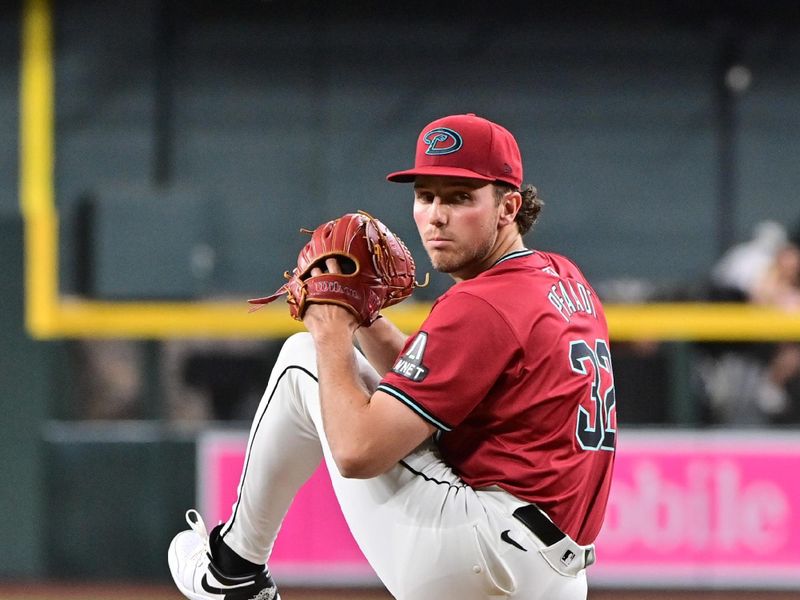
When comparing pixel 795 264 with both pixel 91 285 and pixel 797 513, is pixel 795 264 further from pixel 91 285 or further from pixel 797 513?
pixel 91 285

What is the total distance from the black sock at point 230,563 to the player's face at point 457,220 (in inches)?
32.5

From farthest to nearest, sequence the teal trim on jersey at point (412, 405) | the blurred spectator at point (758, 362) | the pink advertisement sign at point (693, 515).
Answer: the blurred spectator at point (758, 362) → the pink advertisement sign at point (693, 515) → the teal trim on jersey at point (412, 405)

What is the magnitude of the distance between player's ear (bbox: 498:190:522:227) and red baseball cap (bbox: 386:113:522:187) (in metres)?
0.04

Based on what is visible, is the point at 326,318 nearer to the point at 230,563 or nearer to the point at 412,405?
the point at 412,405

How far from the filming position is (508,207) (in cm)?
290

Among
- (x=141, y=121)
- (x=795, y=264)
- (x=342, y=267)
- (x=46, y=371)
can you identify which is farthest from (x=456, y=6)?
(x=342, y=267)

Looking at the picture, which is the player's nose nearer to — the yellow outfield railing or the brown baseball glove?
the brown baseball glove

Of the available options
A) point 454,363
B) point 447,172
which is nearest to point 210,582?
point 454,363

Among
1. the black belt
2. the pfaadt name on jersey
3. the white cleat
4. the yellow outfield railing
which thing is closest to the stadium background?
the yellow outfield railing

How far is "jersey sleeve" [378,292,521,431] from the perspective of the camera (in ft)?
8.62

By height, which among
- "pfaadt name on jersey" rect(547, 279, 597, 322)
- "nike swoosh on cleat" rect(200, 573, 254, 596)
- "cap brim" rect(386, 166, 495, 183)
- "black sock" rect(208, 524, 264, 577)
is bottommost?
"nike swoosh on cleat" rect(200, 573, 254, 596)

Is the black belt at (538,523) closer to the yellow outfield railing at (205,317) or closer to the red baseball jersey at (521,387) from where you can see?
the red baseball jersey at (521,387)

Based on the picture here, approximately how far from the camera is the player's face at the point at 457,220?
2814 millimetres

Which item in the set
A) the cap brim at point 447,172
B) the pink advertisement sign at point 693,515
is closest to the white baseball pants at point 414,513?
the cap brim at point 447,172
